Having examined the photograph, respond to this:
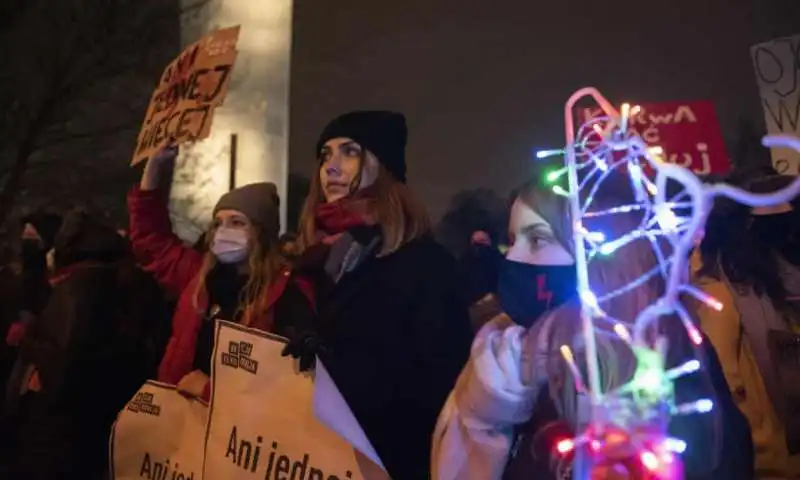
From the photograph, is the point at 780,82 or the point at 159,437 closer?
the point at 159,437

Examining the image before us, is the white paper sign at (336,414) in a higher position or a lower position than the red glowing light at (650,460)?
lower

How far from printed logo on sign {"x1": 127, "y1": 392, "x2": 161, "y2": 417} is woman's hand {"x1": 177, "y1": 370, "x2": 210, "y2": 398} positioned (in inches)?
4.5

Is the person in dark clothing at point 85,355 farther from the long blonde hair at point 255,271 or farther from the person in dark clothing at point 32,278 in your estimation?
the person in dark clothing at point 32,278

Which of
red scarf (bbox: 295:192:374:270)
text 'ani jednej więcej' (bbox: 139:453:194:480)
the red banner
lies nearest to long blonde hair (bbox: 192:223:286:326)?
red scarf (bbox: 295:192:374:270)

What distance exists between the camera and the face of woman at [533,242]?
203cm

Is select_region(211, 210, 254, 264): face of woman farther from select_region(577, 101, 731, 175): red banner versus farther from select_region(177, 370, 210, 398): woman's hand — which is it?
select_region(577, 101, 731, 175): red banner

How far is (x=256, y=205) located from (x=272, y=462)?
1.03 metres

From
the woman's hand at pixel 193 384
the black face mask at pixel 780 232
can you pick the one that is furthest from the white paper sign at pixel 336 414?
the black face mask at pixel 780 232

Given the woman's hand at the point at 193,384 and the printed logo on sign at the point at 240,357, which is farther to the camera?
the woman's hand at the point at 193,384

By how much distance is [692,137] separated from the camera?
3.66 m

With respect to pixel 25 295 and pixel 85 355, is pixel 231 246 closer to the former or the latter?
pixel 85 355

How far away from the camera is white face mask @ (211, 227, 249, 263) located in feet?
10.8

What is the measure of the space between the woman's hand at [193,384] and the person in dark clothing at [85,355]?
2.25ft

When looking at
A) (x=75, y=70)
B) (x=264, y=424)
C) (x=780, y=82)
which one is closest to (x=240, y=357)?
(x=264, y=424)
